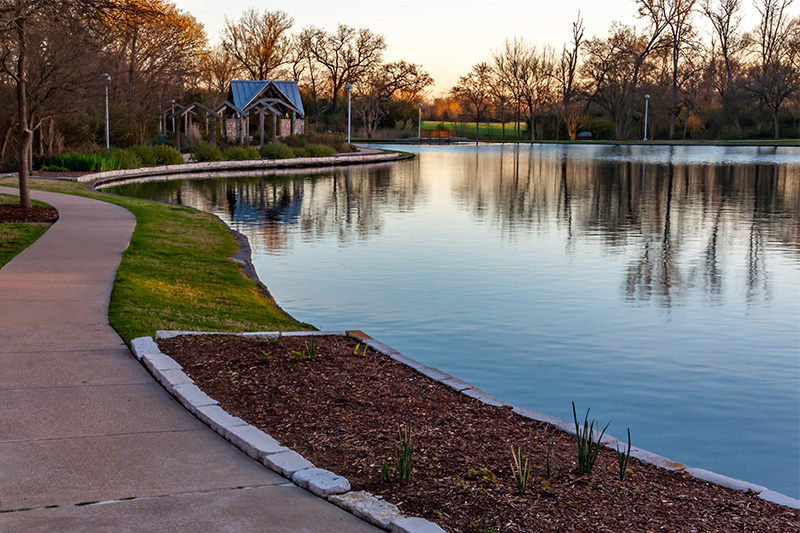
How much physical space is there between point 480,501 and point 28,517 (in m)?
2.48

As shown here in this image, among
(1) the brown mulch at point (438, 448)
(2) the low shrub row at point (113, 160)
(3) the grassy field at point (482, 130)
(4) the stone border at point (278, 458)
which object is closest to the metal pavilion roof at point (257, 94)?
(2) the low shrub row at point (113, 160)

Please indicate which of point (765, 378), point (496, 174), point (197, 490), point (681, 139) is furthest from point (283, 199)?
point (681, 139)

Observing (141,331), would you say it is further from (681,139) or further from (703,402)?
(681,139)

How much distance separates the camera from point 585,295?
40.7 ft

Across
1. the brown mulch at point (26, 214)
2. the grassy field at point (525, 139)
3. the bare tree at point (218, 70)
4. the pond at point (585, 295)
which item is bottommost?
the pond at point (585, 295)

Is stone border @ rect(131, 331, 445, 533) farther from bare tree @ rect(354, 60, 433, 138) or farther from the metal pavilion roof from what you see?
bare tree @ rect(354, 60, 433, 138)

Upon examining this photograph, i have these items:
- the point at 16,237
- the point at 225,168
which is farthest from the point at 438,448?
the point at 225,168

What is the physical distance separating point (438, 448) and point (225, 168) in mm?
36139

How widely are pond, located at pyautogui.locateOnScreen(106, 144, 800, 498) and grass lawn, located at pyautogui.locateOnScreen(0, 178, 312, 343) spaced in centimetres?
71

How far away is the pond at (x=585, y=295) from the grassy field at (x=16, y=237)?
3952mm

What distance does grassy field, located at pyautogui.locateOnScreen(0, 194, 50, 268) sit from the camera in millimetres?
13086

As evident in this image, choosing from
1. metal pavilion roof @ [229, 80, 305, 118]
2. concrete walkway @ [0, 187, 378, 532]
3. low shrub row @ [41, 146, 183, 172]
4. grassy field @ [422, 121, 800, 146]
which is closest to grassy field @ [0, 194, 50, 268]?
concrete walkway @ [0, 187, 378, 532]

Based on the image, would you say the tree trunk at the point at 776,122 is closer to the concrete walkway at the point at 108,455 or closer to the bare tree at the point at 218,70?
the bare tree at the point at 218,70

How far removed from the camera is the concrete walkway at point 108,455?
444cm
